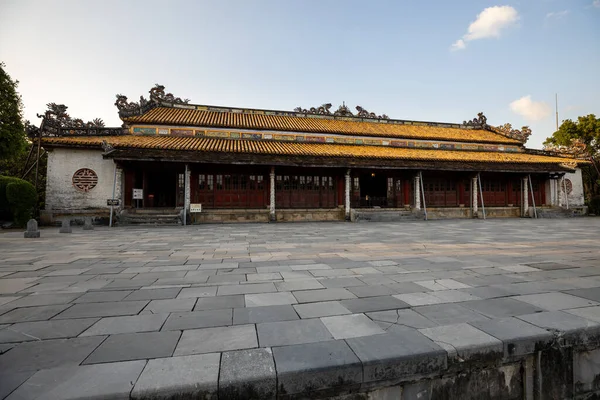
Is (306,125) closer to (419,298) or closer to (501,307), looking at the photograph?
(419,298)

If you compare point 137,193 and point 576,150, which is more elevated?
point 576,150

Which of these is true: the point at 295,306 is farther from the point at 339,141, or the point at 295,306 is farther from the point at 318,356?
the point at 339,141

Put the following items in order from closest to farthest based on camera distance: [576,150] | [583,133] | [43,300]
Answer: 1. [43,300]
2. [576,150]
3. [583,133]

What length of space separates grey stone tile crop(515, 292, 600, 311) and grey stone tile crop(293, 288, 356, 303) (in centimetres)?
199

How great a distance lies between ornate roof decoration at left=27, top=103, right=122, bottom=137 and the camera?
14336 mm

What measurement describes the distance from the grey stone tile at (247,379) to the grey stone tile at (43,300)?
2634 millimetres

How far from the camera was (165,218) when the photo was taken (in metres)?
13.8

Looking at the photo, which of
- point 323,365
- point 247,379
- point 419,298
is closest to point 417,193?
point 419,298

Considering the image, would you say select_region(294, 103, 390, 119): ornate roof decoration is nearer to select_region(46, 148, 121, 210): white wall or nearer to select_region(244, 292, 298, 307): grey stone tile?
select_region(46, 148, 121, 210): white wall

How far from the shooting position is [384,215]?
16656 mm

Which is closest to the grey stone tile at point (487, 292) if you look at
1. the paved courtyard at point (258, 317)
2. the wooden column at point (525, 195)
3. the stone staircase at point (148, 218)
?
the paved courtyard at point (258, 317)

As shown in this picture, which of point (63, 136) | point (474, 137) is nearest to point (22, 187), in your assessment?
point (63, 136)

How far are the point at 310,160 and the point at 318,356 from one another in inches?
549

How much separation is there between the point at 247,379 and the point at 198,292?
2.07 meters
